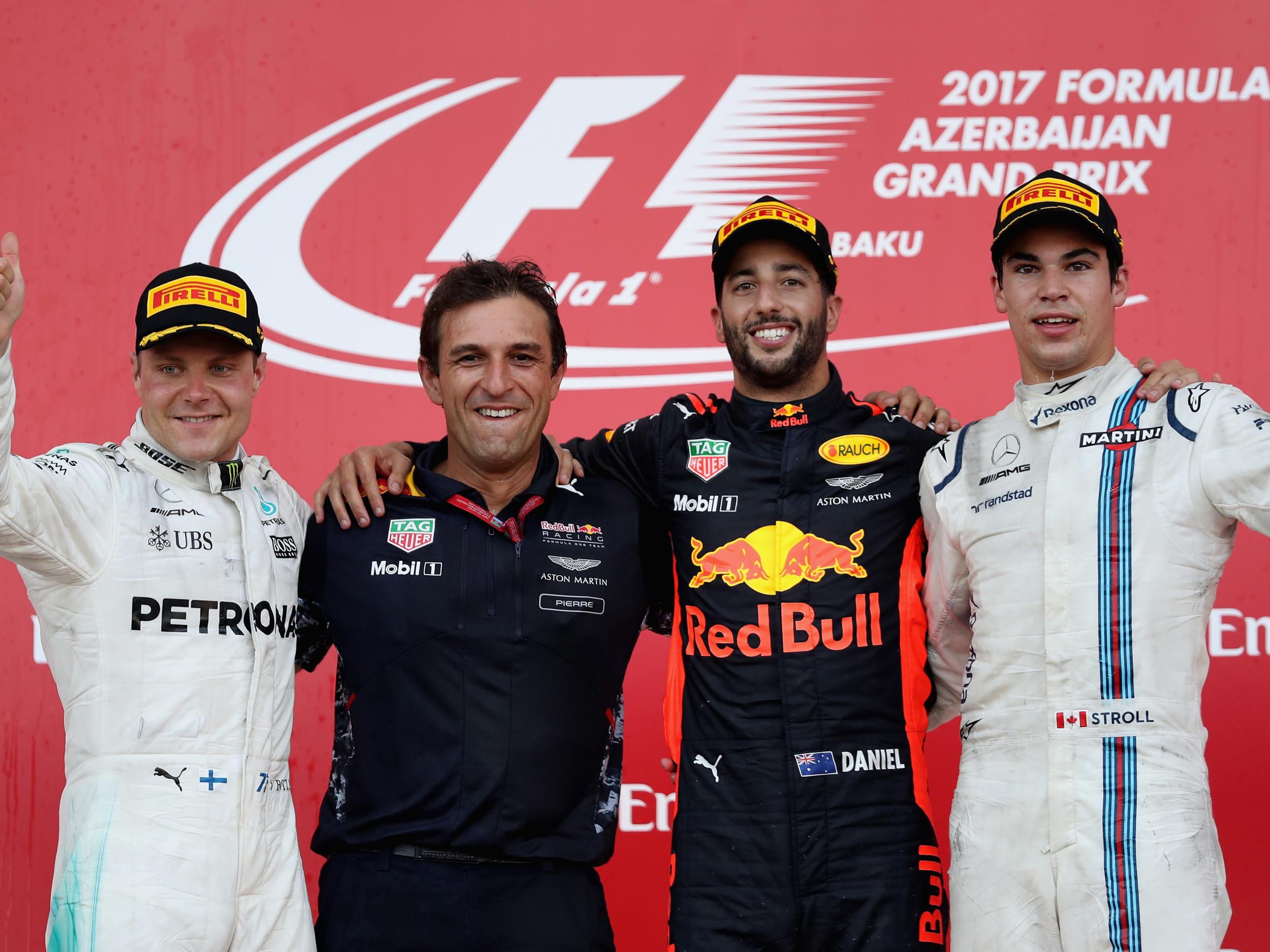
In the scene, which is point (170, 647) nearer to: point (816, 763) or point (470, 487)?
point (470, 487)

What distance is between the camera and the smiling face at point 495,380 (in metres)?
2.29

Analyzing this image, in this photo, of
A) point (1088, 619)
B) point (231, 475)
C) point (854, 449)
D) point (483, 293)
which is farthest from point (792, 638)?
point (231, 475)

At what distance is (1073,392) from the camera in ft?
7.09

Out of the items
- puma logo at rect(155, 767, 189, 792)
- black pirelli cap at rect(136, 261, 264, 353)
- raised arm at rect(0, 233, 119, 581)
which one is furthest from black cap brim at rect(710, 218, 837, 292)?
puma logo at rect(155, 767, 189, 792)

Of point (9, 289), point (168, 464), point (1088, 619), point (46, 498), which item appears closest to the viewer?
point (9, 289)

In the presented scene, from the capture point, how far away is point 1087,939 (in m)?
1.92

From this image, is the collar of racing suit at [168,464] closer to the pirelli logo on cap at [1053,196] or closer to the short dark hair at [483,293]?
the short dark hair at [483,293]

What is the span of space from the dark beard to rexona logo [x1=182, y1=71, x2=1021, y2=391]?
94 cm

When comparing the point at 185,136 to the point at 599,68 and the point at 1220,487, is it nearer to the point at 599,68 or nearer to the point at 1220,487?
the point at 599,68

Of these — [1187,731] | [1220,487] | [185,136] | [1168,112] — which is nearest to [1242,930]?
[1187,731]

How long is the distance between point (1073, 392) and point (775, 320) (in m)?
0.55

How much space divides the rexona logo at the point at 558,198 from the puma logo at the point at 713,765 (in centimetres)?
134

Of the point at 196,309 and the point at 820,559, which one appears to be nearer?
the point at 196,309

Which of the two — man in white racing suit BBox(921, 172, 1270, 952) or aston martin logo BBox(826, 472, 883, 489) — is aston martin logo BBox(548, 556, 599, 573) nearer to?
aston martin logo BBox(826, 472, 883, 489)
